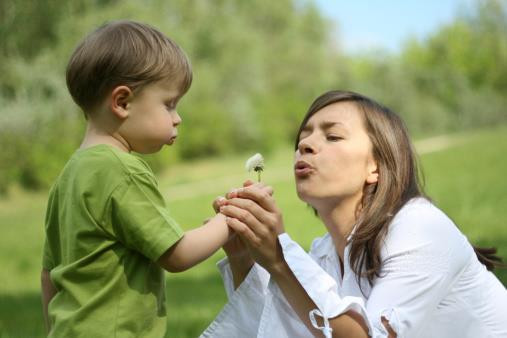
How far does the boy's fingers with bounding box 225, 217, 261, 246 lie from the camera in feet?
8.63

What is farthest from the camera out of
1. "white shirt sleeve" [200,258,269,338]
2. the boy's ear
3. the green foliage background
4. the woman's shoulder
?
the green foliage background

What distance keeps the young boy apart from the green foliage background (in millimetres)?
15076

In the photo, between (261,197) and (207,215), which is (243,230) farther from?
(207,215)

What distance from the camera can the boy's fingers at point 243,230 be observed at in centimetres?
263

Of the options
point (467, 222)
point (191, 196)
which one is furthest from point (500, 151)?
point (467, 222)

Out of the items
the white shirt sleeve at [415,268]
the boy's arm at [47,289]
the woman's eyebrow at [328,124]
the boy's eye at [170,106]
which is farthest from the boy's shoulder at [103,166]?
A: the white shirt sleeve at [415,268]

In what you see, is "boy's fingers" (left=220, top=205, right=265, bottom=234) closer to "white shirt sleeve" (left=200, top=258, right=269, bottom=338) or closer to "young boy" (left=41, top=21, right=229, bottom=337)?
"young boy" (left=41, top=21, right=229, bottom=337)

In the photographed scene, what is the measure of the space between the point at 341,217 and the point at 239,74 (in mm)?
32346

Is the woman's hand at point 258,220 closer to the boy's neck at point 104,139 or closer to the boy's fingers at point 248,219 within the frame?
the boy's fingers at point 248,219

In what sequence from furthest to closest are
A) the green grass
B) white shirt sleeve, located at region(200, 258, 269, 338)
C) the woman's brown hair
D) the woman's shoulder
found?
the green grass → white shirt sleeve, located at region(200, 258, 269, 338) → the woman's brown hair → the woman's shoulder

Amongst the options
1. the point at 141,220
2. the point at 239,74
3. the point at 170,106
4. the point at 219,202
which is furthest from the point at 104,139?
the point at 239,74

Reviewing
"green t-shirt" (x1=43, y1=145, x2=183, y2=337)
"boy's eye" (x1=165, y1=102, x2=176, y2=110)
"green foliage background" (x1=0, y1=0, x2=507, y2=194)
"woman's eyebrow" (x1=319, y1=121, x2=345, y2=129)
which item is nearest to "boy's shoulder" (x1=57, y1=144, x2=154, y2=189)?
"green t-shirt" (x1=43, y1=145, x2=183, y2=337)

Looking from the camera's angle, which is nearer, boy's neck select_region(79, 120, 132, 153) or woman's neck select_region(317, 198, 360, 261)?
boy's neck select_region(79, 120, 132, 153)

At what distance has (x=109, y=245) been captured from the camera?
8.26 ft
